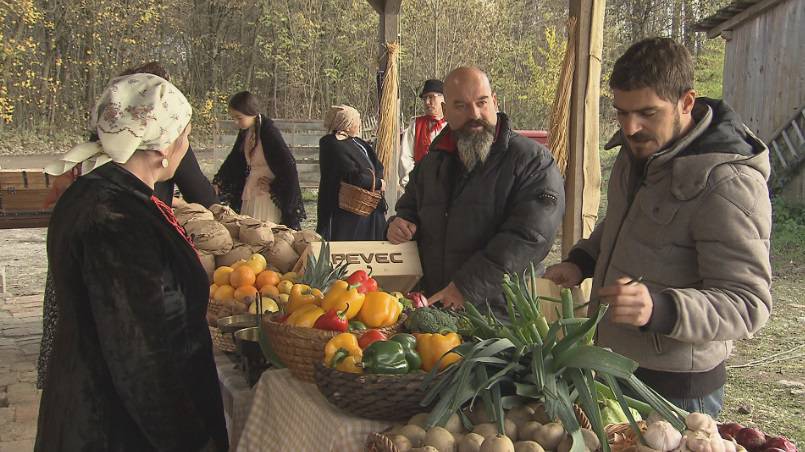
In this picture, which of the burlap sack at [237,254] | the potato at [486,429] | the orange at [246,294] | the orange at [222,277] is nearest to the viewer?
the potato at [486,429]

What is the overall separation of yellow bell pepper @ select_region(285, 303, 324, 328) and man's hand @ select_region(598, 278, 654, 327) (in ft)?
2.78

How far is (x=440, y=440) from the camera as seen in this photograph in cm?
159

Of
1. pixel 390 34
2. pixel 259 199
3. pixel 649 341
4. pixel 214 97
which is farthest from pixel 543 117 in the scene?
pixel 649 341

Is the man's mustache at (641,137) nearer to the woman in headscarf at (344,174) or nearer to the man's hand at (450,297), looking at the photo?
the man's hand at (450,297)

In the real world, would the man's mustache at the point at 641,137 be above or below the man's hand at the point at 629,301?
above

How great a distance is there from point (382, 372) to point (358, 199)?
4.36 meters

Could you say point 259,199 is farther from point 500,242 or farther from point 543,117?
point 543,117

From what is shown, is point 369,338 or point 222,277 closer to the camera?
point 369,338

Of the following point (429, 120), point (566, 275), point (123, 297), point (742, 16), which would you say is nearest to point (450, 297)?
point (566, 275)

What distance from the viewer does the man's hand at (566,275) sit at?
2.64m

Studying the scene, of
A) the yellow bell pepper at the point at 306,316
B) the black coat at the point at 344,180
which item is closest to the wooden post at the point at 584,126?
the yellow bell pepper at the point at 306,316

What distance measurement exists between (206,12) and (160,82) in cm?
1739

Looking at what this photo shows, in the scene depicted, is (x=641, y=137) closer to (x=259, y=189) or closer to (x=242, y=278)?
(x=242, y=278)

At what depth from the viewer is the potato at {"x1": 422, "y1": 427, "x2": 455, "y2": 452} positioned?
5.20ft
